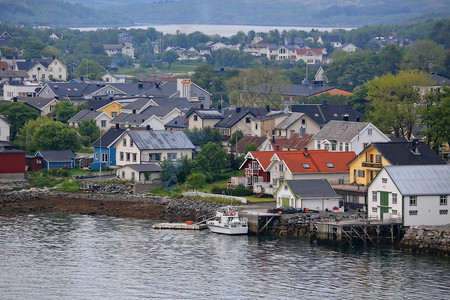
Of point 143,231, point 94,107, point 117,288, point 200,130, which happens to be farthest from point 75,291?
point 94,107

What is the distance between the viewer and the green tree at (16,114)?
88.8m

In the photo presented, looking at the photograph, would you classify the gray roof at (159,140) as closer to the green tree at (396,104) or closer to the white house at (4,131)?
the green tree at (396,104)

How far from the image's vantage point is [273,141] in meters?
72.4

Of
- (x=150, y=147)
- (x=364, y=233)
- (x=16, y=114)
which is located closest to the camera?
(x=364, y=233)

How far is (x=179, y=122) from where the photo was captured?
86.9 m

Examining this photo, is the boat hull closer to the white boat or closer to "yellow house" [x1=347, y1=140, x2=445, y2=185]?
the white boat

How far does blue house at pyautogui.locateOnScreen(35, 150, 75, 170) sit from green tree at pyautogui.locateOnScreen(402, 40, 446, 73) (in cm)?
6459

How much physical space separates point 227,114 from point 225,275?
42133 millimetres

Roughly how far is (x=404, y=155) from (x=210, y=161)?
14.7m

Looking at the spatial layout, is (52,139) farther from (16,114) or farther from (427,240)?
(427,240)

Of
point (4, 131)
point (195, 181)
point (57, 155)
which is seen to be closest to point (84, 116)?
point (4, 131)

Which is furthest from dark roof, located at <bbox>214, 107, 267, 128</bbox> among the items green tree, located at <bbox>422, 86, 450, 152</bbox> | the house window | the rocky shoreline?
green tree, located at <bbox>422, 86, 450, 152</bbox>

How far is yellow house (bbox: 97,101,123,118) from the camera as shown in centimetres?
9500

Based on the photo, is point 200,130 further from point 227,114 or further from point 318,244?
point 318,244
